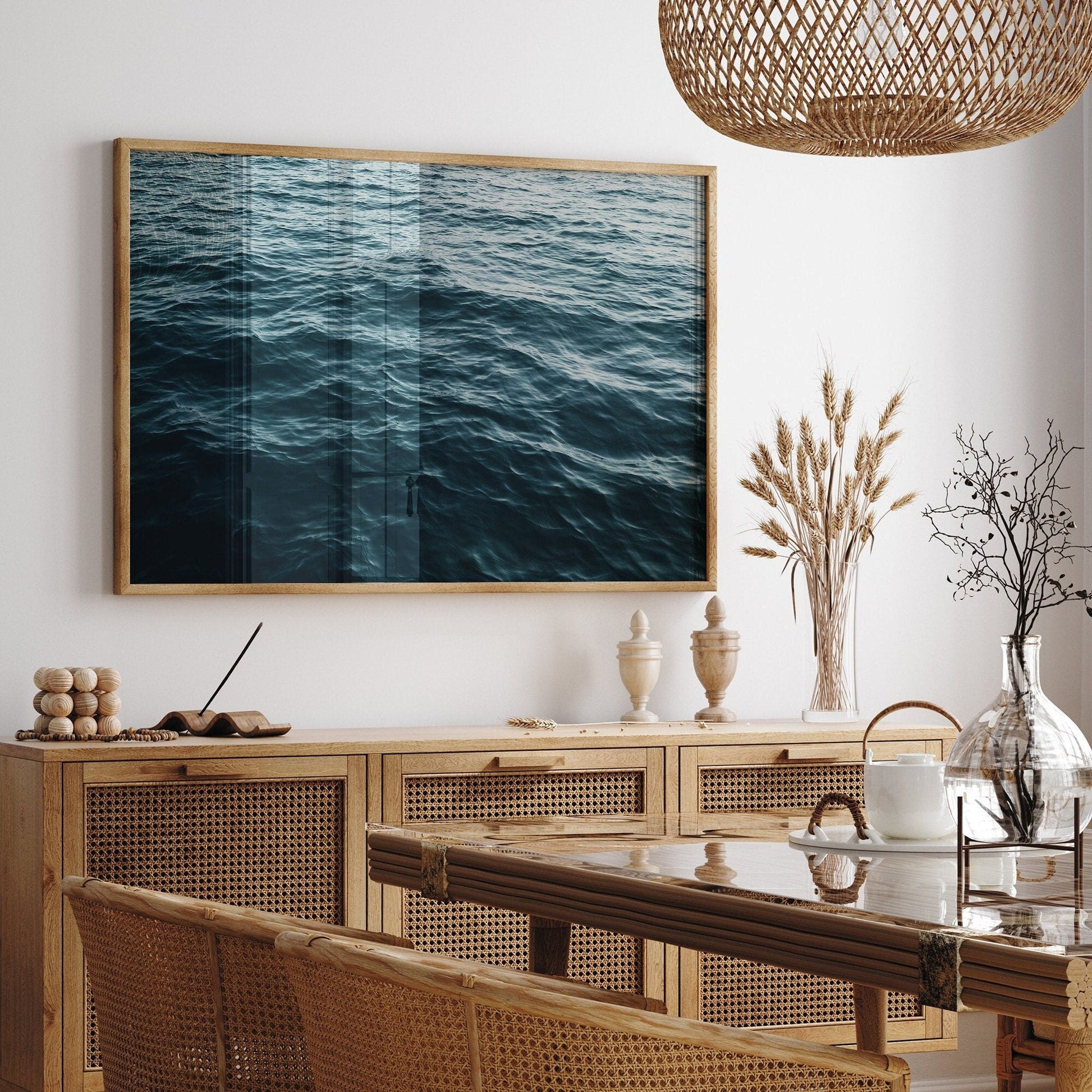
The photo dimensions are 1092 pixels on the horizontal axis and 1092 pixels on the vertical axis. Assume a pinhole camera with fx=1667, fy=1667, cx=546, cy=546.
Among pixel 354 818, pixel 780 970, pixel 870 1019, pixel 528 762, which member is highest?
pixel 528 762

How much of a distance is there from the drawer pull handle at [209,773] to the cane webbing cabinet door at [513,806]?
312 mm

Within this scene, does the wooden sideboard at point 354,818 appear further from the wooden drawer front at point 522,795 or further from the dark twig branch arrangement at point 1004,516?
the dark twig branch arrangement at point 1004,516

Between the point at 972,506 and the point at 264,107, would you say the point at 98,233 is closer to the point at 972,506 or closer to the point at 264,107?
the point at 264,107

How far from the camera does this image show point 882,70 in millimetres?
2305

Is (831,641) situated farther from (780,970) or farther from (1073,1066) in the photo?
(1073,1066)

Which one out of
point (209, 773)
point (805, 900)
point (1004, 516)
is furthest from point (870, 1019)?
point (1004, 516)

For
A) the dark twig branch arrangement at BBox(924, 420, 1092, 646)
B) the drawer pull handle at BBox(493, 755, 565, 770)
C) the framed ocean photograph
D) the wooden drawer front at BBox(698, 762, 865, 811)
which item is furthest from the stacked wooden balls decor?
the dark twig branch arrangement at BBox(924, 420, 1092, 646)

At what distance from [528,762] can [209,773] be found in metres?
0.68

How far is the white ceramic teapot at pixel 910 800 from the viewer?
87.3 inches

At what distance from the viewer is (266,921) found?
6.32 ft

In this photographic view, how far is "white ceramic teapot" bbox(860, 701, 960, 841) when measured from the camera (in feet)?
7.27

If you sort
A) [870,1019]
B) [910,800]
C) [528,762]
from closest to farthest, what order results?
[910,800]
[870,1019]
[528,762]

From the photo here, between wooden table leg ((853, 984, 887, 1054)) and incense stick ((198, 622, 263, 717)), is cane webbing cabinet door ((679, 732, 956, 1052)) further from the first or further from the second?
wooden table leg ((853, 984, 887, 1054))

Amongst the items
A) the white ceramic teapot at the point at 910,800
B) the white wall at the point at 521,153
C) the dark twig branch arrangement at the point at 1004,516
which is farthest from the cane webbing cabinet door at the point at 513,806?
the white ceramic teapot at the point at 910,800
